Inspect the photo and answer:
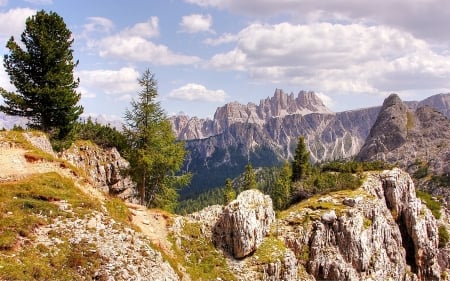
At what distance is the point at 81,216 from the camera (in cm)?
2759

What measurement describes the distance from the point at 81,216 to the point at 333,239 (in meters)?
35.1

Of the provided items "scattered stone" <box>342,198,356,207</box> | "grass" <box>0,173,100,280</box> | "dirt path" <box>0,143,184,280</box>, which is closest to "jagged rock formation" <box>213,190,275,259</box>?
"dirt path" <box>0,143,184,280</box>

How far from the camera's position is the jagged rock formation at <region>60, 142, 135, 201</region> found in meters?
59.4

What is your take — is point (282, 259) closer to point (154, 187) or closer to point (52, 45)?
point (154, 187)

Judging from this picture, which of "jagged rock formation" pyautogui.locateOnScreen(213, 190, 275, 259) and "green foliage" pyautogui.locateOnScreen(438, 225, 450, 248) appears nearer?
"jagged rock formation" pyautogui.locateOnScreen(213, 190, 275, 259)

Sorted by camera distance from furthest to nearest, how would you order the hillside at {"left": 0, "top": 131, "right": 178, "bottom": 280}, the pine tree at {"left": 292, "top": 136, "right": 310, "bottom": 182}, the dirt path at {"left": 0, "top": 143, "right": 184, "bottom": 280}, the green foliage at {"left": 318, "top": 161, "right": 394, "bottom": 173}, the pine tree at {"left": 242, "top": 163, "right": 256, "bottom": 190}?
the pine tree at {"left": 242, "top": 163, "right": 256, "bottom": 190} → the pine tree at {"left": 292, "top": 136, "right": 310, "bottom": 182} → the green foliage at {"left": 318, "top": 161, "right": 394, "bottom": 173} → the dirt path at {"left": 0, "top": 143, "right": 184, "bottom": 280} → the hillside at {"left": 0, "top": 131, "right": 178, "bottom": 280}

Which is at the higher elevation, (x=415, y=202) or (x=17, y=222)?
(x=17, y=222)

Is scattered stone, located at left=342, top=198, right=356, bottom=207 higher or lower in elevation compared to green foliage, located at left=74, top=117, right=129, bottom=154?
lower

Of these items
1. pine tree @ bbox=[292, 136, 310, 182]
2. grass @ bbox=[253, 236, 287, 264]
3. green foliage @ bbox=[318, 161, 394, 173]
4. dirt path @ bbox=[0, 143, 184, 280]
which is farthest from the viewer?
pine tree @ bbox=[292, 136, 310, 182]

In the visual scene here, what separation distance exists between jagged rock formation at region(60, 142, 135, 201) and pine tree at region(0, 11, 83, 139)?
11115 millimetres

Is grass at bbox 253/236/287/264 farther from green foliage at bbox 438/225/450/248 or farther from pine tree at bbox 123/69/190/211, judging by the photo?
green foliage at bbox 438/225/450/248

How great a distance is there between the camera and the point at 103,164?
6519 centimetres

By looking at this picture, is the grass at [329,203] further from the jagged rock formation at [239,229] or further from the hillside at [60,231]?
the hillside at [60,231]

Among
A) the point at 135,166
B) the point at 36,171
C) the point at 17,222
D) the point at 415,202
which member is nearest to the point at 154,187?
the point at 135,166
